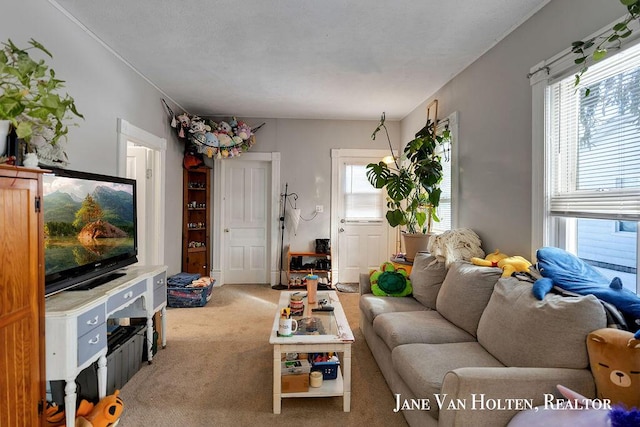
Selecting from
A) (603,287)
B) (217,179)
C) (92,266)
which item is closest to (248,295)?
(217,179)

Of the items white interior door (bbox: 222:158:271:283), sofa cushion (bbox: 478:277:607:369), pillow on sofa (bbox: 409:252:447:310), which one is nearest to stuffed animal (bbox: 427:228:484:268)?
pillow on sofa (bbox: 409:252:447:310)

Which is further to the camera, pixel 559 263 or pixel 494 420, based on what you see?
pixel 559 263

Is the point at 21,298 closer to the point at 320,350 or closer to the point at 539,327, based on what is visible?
the point at 320,350

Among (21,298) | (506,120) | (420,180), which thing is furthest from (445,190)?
(21,298)

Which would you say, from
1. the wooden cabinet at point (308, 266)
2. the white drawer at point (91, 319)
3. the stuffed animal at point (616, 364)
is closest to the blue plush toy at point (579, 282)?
the stuffed animal at point (616, 364)

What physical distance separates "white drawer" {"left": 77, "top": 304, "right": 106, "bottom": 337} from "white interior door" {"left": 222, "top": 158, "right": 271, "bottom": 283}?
311cm

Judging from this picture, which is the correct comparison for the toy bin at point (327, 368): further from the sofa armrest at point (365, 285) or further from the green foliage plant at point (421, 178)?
the green foliage plant at point (421, 178)

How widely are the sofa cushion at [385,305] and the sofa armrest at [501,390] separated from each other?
123cm

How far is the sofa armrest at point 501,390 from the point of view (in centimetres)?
126

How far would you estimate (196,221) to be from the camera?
4742mm

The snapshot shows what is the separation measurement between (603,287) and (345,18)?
225 cm

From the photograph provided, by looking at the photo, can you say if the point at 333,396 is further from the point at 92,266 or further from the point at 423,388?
the point at 92,266

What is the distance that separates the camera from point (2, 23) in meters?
1.75

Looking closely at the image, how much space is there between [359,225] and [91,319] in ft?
12.4
